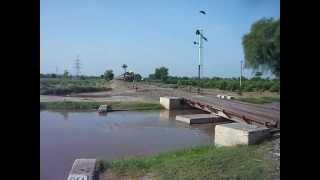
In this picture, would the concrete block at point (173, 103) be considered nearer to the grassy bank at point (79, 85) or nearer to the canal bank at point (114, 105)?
the canal bank at point (114, 105)

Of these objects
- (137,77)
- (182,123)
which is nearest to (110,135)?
(182,123)

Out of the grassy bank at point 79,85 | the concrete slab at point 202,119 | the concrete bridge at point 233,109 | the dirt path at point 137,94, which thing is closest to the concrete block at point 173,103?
the concrete bridge at point 233,109

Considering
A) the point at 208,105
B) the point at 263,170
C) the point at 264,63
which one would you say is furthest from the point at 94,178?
the point at 264,63

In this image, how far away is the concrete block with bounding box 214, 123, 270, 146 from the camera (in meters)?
6.53

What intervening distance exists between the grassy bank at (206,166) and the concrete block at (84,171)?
0.22m

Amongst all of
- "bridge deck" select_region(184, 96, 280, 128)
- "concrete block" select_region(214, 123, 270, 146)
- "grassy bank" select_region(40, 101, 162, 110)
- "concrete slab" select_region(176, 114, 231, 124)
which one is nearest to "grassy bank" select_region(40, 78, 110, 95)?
"grassy bank" select_region(40, 101, 162, 110)

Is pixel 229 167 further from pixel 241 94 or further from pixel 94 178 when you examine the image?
pixel 241 94

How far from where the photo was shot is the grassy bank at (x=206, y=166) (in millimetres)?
4836

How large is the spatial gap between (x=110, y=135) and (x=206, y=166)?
4.26 meters

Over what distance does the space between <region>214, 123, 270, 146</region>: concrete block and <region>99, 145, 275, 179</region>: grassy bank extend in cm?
26

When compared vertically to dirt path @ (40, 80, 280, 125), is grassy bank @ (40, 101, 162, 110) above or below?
below

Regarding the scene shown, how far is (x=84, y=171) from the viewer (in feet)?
18.0

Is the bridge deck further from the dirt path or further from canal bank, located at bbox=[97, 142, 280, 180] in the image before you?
canal bank, located at bbox=[97, 142, 280, 180]

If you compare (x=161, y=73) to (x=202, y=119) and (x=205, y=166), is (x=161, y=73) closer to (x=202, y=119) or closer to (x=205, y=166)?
(x=202, y=119)
